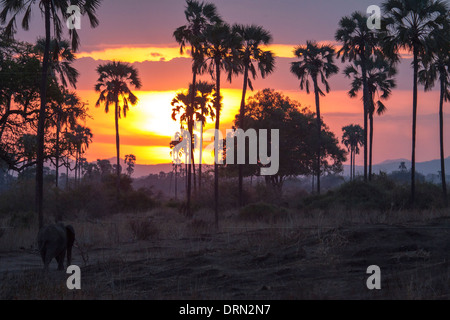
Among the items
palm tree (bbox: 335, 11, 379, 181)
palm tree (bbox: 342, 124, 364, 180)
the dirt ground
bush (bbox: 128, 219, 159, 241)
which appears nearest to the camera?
the dirt ground

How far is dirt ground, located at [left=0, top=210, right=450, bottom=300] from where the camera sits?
1007 cm

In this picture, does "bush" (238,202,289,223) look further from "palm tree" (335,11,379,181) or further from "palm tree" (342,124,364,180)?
"palm tree" (342,124,364,180)

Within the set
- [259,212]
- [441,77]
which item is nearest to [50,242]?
[259,212]

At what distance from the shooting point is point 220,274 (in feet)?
41.2

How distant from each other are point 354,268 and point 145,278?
195 inches

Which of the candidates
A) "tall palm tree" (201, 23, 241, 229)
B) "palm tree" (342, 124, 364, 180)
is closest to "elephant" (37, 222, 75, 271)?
"tall palm tree" (201, 23, 241, 229)

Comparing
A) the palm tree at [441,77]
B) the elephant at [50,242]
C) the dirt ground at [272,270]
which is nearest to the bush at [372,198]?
the palm tree at [441,77]

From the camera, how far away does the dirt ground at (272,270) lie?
10.1 meters

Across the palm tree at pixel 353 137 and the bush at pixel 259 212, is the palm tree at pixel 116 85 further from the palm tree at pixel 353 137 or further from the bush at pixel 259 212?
the palm tree at pixel 353 137

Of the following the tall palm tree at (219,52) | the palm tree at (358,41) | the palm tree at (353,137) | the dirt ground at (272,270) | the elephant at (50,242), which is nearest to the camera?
the dirt ground at (272,270)

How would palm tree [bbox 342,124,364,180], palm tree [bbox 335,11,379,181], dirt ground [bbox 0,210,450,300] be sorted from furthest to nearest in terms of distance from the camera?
palm tree [bbox 342,124,364,180] → palm tree [bbox 335,11,379,181] → dirt ground [bbox 0,210,450,300]

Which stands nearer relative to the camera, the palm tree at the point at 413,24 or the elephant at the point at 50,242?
the elephant at the point at 50,242

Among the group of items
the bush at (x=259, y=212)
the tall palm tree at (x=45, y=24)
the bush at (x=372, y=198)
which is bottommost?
the bush at (x=259, y=212)
